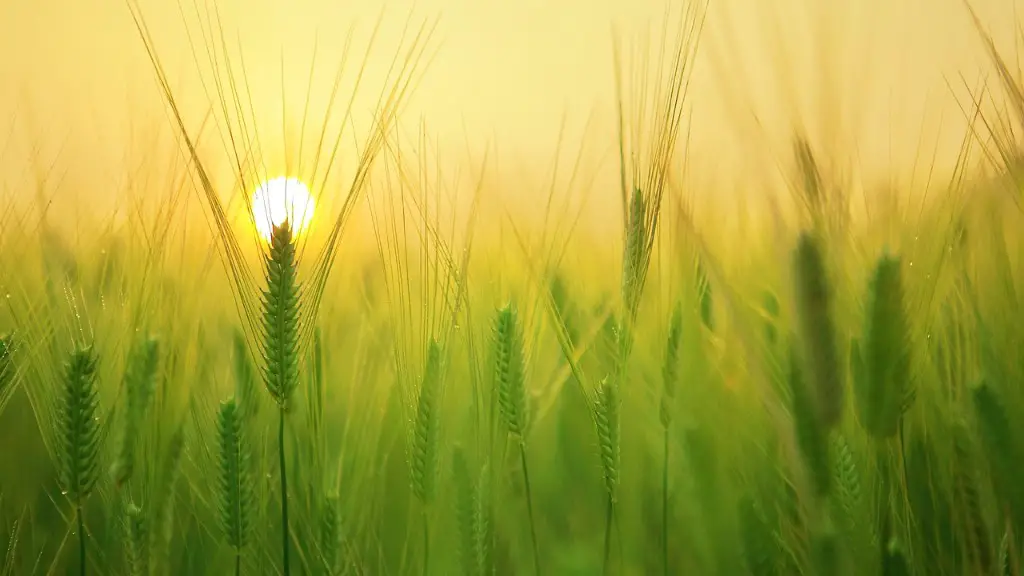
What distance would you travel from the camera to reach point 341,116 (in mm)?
814

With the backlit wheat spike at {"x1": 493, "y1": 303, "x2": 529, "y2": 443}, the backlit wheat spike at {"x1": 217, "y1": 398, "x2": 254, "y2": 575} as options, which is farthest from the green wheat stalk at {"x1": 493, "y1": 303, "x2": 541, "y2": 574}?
the backlit wheat spike at {"x1": 217, "y1": 398, "x2": 254, "y2": 575}

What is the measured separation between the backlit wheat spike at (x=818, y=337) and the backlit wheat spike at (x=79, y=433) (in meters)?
0.53

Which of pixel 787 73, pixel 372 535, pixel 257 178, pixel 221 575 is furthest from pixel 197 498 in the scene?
pixel 787 73

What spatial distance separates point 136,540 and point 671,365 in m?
0.48

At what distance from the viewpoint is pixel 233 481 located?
50cm

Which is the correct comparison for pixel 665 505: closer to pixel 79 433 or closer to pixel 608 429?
pixel 608 429

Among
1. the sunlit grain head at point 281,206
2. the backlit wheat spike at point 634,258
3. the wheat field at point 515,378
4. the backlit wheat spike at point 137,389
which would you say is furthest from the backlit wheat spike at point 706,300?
the backlit wheat spike at point 137,389

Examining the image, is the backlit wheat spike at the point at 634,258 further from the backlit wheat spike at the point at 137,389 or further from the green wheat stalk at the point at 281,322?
the backlit wheat spike at the point at 137,389

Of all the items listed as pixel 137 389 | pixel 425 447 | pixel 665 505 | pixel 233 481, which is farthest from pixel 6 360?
pixel 665 505

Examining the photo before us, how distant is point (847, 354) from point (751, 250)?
0.33 metres

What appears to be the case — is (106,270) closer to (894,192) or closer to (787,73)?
(787,73)

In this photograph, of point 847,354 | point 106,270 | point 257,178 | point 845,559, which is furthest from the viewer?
point 106,270

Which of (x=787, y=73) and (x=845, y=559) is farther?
(x=787, y=73)

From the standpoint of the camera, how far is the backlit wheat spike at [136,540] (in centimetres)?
49
